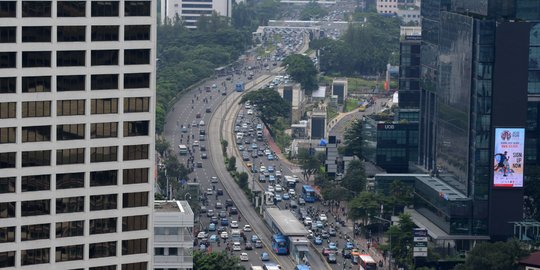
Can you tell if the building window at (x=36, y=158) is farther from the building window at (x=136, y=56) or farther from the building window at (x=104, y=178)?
the building window at (x=136, y=56)

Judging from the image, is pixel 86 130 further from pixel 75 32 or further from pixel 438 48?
pixel 438 48

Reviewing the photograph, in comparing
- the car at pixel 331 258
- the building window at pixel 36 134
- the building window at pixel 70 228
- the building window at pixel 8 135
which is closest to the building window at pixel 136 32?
the building window at pixel 36 134

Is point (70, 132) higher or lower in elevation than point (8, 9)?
lower

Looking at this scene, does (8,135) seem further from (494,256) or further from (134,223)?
(494,256)

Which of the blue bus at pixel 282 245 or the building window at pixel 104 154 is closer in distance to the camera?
the building window at pixel 104 154

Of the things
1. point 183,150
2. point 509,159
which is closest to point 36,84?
point 509,159

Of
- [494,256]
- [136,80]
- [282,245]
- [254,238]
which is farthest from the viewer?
[254,238]

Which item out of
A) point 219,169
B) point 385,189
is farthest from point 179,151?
point 385,189
